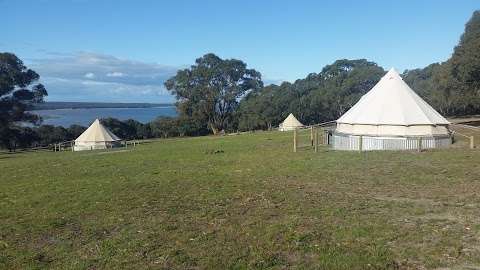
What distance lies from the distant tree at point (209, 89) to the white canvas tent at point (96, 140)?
2802 cm

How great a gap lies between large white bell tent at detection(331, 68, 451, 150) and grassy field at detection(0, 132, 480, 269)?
7.68m

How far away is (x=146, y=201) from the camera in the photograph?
13.2 m

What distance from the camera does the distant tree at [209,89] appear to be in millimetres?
78750

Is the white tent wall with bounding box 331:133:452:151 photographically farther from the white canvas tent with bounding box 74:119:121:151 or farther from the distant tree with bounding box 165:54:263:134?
the distant tree with bounding box 165:54:263:134

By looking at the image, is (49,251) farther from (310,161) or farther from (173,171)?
(310,161)

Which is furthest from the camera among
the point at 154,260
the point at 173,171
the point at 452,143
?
the point at 452,143

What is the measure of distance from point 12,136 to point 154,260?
61293 mm

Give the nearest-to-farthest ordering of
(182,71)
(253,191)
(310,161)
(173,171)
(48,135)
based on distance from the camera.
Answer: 1. (253,191)
2. (173,171)
3. (310,161)
4. (48,135)
5. (182,71)

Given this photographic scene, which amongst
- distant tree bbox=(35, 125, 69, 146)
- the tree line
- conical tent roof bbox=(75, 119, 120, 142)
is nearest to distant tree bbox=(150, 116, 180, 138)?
the tree line

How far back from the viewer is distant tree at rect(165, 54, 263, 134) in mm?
78750

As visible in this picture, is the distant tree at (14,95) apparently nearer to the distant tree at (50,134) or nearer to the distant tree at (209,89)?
the distant tree at (50,134)

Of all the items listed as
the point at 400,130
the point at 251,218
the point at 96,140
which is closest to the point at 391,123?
the point at 400,130

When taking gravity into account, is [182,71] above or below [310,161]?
above

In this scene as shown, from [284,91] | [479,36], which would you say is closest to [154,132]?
[284,91]
